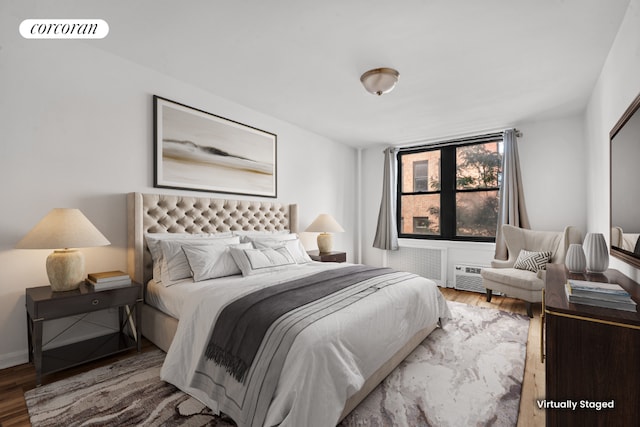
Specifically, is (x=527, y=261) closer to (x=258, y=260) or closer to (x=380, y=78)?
(x=380, y=78)

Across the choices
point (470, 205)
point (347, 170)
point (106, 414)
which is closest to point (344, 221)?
point (347, 170)

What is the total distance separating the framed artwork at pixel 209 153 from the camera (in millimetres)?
3006

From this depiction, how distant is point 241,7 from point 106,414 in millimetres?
2621

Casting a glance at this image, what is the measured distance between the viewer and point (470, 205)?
486 centimetres

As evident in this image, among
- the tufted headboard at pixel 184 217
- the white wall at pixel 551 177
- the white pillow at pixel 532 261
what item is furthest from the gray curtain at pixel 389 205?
the tufted headboard at pixel 184 217

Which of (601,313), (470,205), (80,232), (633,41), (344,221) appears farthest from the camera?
(344,221)

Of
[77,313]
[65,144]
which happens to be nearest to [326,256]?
[77,313]

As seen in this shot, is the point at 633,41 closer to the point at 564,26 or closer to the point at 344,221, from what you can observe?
the point at 564,26

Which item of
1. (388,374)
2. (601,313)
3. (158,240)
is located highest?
(158,240)

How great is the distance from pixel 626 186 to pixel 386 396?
2.04 meters

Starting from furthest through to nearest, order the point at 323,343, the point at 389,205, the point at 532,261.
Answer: the point at 389,205, the point at 532,261, the point at 323,343

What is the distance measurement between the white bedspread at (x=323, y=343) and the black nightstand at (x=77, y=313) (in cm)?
59

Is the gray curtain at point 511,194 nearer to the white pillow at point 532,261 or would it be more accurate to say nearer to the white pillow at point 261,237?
the white pillow at point 532,261

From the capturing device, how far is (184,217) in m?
3.08
